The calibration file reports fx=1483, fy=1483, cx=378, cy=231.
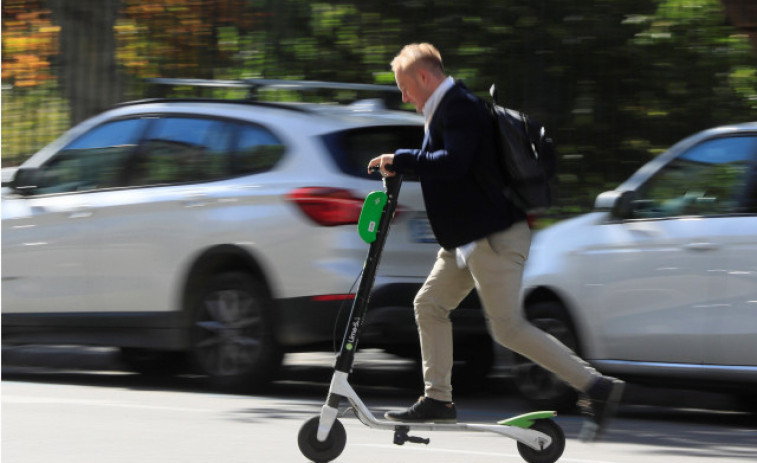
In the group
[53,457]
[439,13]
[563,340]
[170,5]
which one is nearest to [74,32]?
[170,5]

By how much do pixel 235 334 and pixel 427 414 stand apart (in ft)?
9.74

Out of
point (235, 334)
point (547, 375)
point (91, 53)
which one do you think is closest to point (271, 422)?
point (235, 334)

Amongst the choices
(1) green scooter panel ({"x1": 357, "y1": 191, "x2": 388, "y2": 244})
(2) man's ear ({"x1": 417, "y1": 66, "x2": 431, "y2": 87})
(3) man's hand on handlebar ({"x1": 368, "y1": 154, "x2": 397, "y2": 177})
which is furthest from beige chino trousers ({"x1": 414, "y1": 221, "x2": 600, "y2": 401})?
(2) man's ear ({"x1": 417, "y1": 66, "x2": 431, "y2": 87})

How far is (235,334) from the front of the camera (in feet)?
28.2

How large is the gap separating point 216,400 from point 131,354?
201 centimetres

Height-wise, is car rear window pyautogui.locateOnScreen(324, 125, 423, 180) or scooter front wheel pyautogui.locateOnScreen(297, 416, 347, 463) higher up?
car rear window pyautogui.locateOnScreen(324, 125, 423, 180)

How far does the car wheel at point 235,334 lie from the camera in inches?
333

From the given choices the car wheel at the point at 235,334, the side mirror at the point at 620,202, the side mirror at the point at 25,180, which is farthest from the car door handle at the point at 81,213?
the side mirror at the point at 620,202

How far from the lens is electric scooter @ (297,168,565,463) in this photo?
5.77 metres

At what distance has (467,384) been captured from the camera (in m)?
9.32

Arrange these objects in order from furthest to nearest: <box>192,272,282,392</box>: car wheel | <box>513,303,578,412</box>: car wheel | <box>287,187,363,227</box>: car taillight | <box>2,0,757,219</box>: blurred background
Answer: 1. <box>2,0,757,219</box>: blurred background
2. <box>192,272,282,392</box>: car wheel
3. <box>287,187,363,227</box>: car taillight
4. <box>513,303,578,412</box>: car wheel

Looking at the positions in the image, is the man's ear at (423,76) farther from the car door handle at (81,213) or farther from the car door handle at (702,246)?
the car door handle at (81,213)

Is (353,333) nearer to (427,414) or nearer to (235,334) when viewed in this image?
(427,414)

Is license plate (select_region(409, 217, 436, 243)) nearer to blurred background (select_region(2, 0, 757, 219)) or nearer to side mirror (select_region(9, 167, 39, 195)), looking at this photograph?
side mirror (select_region(9, 167, 39, 195))
